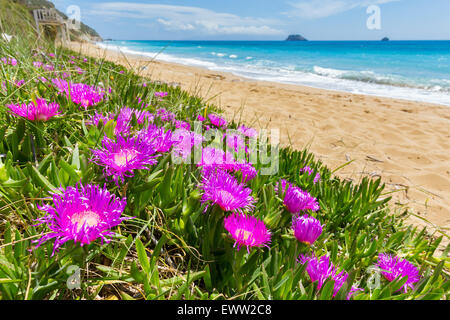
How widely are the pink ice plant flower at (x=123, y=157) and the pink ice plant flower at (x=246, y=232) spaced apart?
0.28 meters

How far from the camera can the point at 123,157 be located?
32.9 inches

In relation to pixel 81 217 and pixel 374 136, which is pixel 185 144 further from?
pixel 374 136

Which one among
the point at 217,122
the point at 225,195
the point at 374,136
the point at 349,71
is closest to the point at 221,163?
the point at 225,195

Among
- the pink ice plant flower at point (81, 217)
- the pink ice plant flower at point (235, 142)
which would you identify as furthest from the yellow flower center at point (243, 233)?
the pink ice plant flower at point (235, 142)

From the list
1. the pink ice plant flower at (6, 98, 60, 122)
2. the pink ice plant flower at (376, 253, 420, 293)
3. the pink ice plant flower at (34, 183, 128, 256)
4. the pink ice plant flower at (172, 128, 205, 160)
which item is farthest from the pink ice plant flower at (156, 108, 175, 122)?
the pink ice plant flower at (376, 253, 420, 293)

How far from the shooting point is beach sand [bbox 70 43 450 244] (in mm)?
2430

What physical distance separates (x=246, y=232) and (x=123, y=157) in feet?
1.34

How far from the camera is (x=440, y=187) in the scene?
2.70 m

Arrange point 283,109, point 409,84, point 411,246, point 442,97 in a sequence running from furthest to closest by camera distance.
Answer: point 409,84 < point 442,97 < point 283,109 < point 411,246

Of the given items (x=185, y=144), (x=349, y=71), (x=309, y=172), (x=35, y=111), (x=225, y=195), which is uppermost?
(x=349, y=71)

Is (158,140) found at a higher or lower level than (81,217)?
higher

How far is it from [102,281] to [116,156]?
332 millimetres
